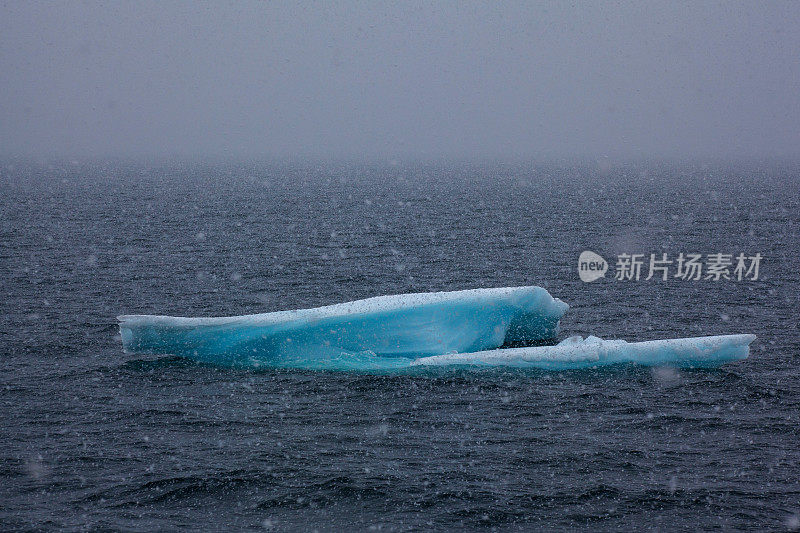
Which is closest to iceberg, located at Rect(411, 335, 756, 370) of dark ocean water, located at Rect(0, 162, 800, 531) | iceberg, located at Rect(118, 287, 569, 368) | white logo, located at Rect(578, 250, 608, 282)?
dark ocean water, located at Rect(0, 162, 800, 531)

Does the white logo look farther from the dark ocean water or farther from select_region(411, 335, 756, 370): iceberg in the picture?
select_region(411, 335, 756, 370): iceberg

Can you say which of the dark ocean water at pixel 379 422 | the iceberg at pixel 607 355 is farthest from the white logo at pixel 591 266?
the iceberg at pixel 607 355

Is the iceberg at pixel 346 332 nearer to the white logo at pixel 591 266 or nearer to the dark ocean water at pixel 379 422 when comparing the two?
the dark ocean water at pixel 379 422

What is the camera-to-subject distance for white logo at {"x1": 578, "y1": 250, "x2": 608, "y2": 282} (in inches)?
1495

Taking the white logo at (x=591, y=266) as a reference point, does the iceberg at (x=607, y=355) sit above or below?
below

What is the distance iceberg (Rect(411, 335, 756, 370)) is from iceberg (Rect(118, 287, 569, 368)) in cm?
105

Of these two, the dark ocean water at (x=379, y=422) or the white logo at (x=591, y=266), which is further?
the white logo at (x=591, y=266)

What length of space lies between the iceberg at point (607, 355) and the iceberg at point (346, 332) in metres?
1.05

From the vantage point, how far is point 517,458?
1669 centimetres

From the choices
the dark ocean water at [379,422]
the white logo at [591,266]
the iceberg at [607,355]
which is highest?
the white logo at [591,266]

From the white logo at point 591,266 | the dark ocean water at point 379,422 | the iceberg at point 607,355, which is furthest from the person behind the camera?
the white logo at point 591,266

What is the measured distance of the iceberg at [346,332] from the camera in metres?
22.4

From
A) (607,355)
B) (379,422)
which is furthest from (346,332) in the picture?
(607,355)

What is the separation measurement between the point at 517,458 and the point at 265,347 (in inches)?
351
